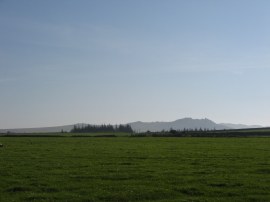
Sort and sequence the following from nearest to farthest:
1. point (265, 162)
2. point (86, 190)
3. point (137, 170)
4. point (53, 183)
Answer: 1. point (86, 190)
2. point (53, 183)
3. point (137, 170)
4. point (265, 162)

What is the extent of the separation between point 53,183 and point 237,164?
15.0 metres

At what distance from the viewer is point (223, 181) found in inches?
947

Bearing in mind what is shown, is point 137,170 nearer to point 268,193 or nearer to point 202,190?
point 202,190

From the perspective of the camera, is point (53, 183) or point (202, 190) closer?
point (202, 190)

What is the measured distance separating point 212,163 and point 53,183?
1446 cm

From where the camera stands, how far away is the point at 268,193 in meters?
20.4

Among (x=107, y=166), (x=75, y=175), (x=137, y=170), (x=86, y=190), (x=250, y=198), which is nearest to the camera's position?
(x=250, y=198)

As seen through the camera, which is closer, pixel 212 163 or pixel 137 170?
pixel 137 170

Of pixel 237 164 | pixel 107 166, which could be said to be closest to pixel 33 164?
pixel 107 166

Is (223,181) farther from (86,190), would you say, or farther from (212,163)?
(212,163)

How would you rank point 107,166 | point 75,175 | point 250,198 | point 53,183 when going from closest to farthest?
point 250,198 → point 53,183 → point 75,175 → point 107,166

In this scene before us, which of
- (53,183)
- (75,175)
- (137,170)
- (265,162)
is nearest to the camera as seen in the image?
(53,183)

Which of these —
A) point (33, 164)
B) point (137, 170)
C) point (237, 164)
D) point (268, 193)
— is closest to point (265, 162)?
point (237, 164)

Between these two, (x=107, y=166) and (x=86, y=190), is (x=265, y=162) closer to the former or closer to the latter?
(x=107, y=166)
